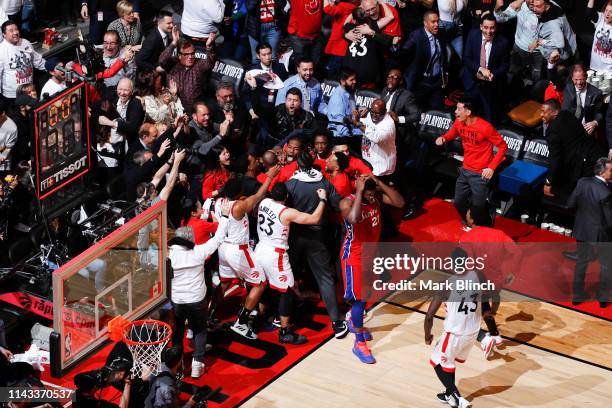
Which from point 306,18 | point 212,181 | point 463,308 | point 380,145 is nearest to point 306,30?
point 306,18

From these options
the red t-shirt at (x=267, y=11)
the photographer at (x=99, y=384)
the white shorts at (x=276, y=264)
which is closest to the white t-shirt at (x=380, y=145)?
the white shorts at (x=276, y=264)

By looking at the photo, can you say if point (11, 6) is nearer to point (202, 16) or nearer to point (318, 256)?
point (202, 16)

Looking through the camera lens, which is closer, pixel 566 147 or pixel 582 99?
pixel 566 147

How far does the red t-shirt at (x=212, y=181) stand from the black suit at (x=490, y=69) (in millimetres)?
4210

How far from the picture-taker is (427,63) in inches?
637

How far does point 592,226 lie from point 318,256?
10.1ft

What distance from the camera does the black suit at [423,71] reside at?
16.1m

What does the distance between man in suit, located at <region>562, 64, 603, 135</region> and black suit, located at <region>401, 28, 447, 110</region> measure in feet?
5.57

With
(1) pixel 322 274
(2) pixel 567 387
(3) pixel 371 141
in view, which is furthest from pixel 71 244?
(2) pixel 567 387

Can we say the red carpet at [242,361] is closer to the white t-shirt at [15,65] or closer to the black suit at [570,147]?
the black suit at [570,147]

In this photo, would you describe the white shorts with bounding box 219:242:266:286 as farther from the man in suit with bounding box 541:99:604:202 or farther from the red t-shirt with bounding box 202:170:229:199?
the man in suit with bounding box 541:99:604:202

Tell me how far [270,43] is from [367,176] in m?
5.05

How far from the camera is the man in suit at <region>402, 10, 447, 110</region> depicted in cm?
1603

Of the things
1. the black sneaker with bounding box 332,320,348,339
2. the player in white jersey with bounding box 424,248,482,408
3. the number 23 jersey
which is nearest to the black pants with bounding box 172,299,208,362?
the black sneaker with bounding box 332,320,348,339
